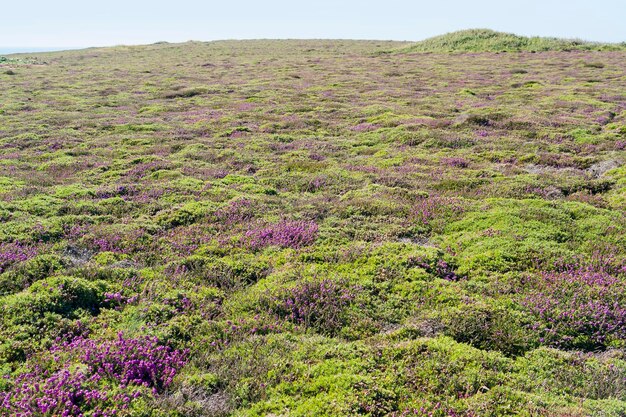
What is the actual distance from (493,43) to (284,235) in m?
91.3

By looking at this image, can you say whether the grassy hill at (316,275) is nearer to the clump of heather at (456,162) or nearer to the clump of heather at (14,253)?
the clump of heather at (14,253)

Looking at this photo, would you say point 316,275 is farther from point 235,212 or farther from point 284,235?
point 235,212

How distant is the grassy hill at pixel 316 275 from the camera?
24.7 feet

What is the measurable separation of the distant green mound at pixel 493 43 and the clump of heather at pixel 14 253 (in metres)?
91.4

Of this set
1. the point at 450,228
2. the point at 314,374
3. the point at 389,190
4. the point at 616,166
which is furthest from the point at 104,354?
the point at 616,166

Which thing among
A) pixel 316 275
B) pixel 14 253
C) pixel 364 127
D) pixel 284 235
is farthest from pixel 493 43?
pixel 14 253

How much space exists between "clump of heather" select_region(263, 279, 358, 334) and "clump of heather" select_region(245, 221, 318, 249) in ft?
8.70

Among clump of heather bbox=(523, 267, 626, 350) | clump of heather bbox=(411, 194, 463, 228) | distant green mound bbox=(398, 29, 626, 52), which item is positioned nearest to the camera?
clump of heather bbox=(523, 267, 626, 350)

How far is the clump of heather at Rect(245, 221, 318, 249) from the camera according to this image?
13.3 metres

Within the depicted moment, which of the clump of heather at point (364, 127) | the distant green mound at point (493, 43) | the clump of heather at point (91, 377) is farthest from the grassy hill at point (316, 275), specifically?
the distant green mound at point (493, 43)

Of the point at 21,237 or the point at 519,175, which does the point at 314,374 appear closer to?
the point at 21,237

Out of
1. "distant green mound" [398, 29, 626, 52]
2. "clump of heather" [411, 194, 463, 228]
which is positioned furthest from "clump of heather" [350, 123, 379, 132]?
"distant green mound" [398, 29, 626, 52]

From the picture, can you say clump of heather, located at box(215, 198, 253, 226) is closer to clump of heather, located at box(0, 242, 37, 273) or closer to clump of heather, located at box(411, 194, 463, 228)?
clump of heather, located at box(0, 242, 37, 273)

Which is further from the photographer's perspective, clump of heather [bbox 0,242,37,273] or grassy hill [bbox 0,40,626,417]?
clump of heather [bbox 0,242,37,273]
